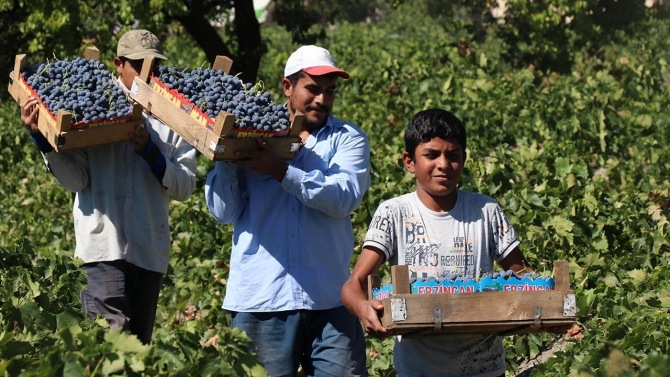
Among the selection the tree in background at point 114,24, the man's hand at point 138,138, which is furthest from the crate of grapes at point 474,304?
the tree in background at point 114,24

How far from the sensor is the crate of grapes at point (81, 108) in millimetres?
4914

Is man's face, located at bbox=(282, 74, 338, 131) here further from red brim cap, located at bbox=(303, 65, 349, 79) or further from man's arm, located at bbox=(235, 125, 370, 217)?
man's arm, located at bbox=(235, 125, 370, 217)

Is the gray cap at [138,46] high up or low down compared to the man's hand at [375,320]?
up

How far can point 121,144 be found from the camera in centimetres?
526

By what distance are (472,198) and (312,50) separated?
0.98m

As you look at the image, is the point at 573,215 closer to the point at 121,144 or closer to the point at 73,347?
the point at 121,144

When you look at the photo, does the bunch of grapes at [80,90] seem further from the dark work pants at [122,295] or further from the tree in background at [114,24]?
the tree in background at [114,24]

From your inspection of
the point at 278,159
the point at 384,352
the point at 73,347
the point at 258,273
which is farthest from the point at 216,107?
the point at 384,352

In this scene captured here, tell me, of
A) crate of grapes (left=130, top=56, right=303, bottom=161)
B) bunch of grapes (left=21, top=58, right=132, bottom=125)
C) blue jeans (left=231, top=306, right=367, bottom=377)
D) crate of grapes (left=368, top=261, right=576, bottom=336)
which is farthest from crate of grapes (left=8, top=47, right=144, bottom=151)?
crate of grapes (left=368, top=261, right=576, bottom=336)

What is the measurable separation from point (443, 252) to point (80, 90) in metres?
1.83

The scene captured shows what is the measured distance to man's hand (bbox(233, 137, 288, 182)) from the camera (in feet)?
14.8

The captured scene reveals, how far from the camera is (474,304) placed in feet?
12.5

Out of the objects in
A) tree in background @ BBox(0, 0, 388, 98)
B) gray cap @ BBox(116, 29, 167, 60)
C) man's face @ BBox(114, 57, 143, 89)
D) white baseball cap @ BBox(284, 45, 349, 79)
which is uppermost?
tree in background @ BBox(0, 0, 388, 98)

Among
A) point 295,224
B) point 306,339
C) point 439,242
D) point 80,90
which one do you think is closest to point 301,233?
point 295,224
